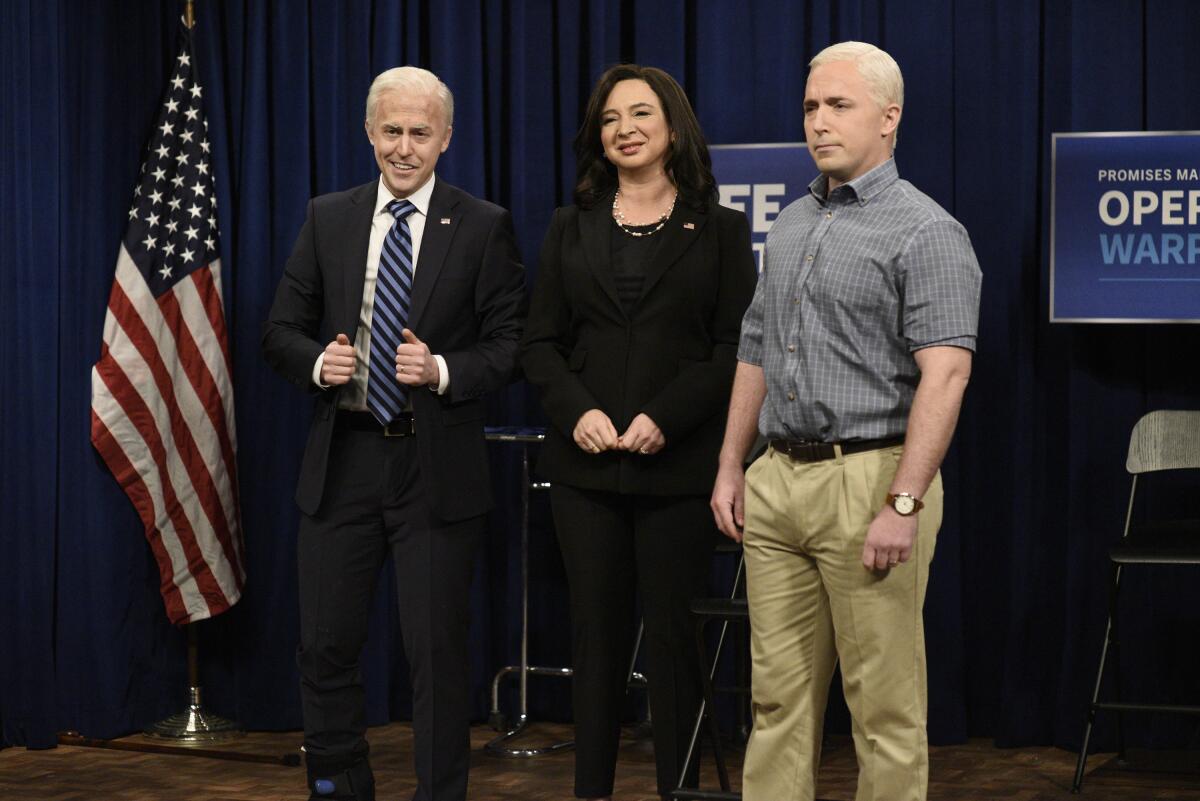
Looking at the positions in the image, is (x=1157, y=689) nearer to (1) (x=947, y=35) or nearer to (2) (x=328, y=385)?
Result: (1) (x=947, y=35)

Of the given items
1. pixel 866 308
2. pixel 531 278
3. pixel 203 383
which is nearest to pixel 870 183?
pixel 866 308

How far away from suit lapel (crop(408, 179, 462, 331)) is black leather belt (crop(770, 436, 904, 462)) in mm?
1098

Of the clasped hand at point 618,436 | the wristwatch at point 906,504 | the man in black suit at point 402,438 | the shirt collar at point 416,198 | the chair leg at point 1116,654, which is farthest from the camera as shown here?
the chair leg at point 1116,654

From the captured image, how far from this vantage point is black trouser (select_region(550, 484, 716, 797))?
3.41 metres

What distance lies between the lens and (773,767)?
9.52 feet

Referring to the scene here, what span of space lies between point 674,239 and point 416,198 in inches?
25.2

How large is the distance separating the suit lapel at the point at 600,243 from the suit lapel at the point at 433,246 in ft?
1.05

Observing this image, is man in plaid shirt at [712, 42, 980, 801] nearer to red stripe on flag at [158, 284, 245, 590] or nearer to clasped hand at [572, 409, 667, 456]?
clasped hand at [572, 409, 667, 456]

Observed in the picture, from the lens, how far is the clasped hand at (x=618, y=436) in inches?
131

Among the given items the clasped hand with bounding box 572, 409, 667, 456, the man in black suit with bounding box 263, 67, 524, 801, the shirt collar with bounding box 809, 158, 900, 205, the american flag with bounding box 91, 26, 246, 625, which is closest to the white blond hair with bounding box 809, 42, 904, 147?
the shirt collar with bounding box 809, 158, 900, 205

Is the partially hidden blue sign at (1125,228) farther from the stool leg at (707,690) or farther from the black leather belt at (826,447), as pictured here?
the black leather belt at (826,447)

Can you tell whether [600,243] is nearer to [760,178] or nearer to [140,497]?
[760,178]

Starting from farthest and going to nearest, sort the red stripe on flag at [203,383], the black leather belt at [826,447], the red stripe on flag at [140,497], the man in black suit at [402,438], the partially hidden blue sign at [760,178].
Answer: the red stripe on flag at [203,383]
the red stripe on flag at [140,497]
the partially hidden blue sign at [760,178]
the man in black suit at [402,438]
the black leather belt at [826,447]

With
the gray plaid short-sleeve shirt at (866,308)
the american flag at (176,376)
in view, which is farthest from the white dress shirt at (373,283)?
the american flag at (176,376)
